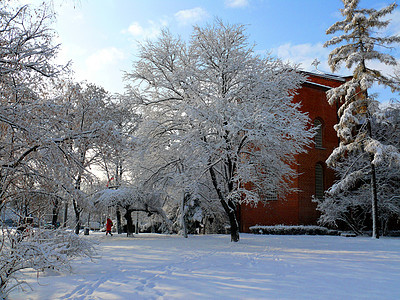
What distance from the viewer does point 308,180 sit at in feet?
86.9

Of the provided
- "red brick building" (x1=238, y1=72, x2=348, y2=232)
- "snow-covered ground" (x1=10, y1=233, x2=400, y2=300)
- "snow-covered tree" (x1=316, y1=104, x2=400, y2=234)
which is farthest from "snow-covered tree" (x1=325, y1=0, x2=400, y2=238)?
"snow-covered ground" (x1=10, y1=233, x2=400, y2=300)

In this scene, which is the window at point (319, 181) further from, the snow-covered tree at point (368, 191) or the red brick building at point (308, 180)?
the snow-covered tree at point (368, 191)

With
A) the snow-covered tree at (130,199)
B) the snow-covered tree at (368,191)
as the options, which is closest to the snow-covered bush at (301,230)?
the snow-covered tree at (368,191)

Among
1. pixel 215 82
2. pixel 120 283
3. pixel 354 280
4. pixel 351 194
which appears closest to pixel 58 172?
pixel 120 283

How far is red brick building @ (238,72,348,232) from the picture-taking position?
25766mm

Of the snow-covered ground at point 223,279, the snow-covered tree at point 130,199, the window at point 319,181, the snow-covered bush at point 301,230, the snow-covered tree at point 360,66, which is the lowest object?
the snow-covered bush at point 301,230

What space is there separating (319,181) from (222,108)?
17482 mm

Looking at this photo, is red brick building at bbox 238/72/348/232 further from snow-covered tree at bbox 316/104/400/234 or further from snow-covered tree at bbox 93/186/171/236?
snow-covered tree at bbox 93/186/171/236

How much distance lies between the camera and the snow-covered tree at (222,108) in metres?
13.9

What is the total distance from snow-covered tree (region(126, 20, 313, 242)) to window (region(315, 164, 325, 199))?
10.5 meters

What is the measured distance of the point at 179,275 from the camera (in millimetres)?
7594

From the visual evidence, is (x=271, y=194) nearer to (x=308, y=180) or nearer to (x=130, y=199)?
(x=308, y=180)

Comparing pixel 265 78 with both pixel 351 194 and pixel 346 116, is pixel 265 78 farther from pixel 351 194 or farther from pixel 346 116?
pixel 351 194

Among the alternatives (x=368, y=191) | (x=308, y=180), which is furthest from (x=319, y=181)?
(x=368, y=191)
